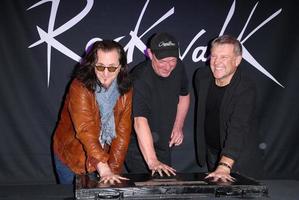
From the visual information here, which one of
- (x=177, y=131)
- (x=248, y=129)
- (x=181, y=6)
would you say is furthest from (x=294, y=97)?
(x=248, y=129)

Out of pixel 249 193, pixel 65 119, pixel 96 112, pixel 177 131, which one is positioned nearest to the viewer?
pixel 249 193

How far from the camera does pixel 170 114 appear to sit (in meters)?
2.49

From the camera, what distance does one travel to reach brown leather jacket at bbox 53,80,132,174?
1.86 metres

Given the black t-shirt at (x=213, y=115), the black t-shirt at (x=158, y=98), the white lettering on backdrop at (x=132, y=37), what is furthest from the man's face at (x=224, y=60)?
the white lettering on backdrop at (x=132, y=37)

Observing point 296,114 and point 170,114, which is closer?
point 170,114

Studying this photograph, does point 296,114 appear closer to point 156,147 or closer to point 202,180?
point 156,147

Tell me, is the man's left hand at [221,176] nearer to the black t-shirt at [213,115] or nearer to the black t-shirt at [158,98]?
the black t-shirt at [213,115]

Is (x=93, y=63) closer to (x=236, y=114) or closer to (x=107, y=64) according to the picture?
(x=107, y=64)

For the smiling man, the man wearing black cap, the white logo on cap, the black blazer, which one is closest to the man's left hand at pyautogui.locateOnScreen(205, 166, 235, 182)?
the smiling man

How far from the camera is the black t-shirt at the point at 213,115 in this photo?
219 centimetres

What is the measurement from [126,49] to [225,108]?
5.72ft

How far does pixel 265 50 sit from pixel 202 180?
253 centimetres

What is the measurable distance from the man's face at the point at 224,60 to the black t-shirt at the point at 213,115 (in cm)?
11

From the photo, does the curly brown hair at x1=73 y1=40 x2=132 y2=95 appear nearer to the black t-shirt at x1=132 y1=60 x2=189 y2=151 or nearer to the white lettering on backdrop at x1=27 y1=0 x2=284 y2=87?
the black t-shirt at x1=132 y1=60 x2=189 y2=151
